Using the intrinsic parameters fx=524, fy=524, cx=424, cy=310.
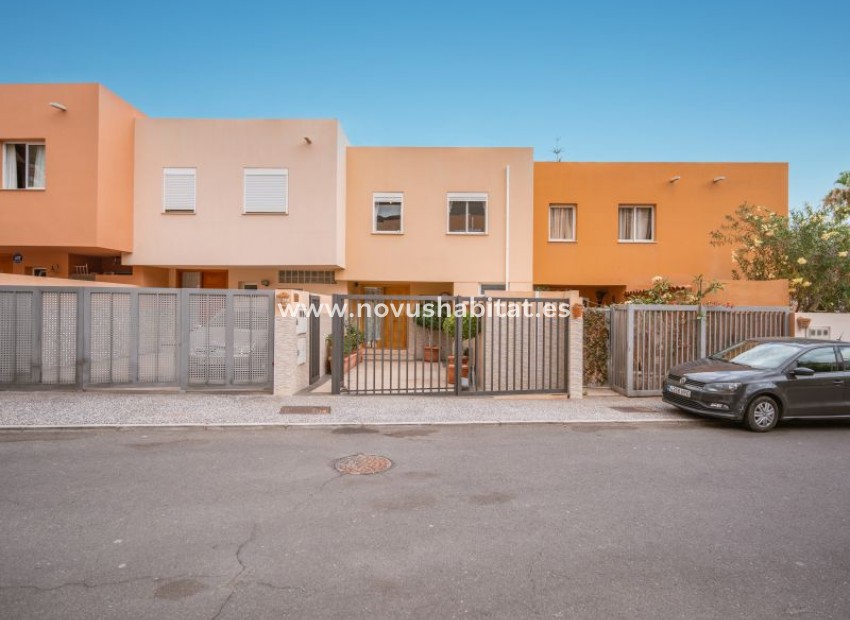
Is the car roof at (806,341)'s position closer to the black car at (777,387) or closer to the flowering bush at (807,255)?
the black car at (777,387)

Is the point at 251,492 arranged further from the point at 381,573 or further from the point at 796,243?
the point at 796,243

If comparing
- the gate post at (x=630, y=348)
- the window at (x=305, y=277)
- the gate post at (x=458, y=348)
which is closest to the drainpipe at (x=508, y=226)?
the window at (x=305, y=277)

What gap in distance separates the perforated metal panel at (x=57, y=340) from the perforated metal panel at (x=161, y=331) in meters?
1.40

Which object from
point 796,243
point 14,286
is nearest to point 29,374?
point 14,286

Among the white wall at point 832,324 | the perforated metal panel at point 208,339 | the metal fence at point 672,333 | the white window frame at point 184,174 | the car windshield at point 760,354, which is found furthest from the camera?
the white window frame at point 184,174

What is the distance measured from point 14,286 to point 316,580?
1089 centimetres

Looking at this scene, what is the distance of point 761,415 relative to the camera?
863 cm

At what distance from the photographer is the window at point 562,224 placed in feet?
64.8

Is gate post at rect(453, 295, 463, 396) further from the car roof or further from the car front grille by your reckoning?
the car roof

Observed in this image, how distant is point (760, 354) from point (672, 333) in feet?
7.79

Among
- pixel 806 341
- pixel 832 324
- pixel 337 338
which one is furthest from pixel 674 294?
pixel 337 338

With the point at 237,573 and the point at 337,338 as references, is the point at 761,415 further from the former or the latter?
the point at 237,573

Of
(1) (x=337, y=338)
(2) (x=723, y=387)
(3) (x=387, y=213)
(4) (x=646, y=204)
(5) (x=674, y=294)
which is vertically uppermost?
(4) (x=646, y=204)

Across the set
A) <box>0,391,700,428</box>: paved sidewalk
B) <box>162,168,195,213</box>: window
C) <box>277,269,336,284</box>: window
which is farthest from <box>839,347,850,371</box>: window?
<box>162,168,195,213</box>: window
